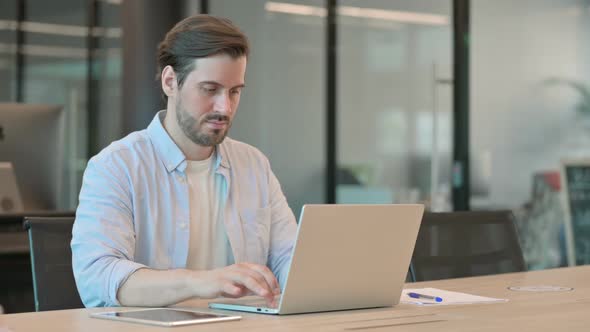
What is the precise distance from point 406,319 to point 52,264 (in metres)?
0.85

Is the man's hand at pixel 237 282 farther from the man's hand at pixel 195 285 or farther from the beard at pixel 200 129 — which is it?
the beard at pixel 200 129

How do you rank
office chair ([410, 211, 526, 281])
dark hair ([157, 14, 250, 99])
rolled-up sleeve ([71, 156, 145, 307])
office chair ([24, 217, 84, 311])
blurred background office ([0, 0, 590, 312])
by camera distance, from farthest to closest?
blurred background office ([0, 0, 590, 312]), office chair ([410, 211, 526, 281]), dark hair ([157, 14, 250, 99]), office chair ([24, 217, 84, 311]), rolled-up sleeve ([71, 156, 145, 307])

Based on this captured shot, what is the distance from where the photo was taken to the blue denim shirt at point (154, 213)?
210cm

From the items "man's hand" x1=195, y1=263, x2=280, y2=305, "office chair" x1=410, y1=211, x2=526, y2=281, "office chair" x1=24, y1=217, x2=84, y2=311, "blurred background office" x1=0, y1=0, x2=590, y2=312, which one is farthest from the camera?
"blurred background office" x1=0, y1=0, x2=590, y2=312

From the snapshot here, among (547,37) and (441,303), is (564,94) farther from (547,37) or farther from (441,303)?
(441,303)

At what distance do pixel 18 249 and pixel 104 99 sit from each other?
14.9ft

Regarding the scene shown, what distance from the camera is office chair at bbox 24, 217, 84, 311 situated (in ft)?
7.15

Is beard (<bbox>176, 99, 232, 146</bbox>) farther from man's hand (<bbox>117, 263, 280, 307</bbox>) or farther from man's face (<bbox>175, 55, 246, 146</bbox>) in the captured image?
man's hand (<bbox>117, 263, 280, 307</bbox>)

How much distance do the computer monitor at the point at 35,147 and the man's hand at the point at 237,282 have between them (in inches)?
81.0

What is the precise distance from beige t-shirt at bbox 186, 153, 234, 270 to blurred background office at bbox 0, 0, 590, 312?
10.6 ft

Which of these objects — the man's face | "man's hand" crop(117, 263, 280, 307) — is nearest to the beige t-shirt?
the man's face

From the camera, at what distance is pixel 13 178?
12.7 feet

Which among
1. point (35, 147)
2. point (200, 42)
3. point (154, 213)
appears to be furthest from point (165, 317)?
point (35, 147)

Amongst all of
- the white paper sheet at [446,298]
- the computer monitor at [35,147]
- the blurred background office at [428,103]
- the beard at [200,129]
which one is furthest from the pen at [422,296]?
the blurred background office at [428,103]
